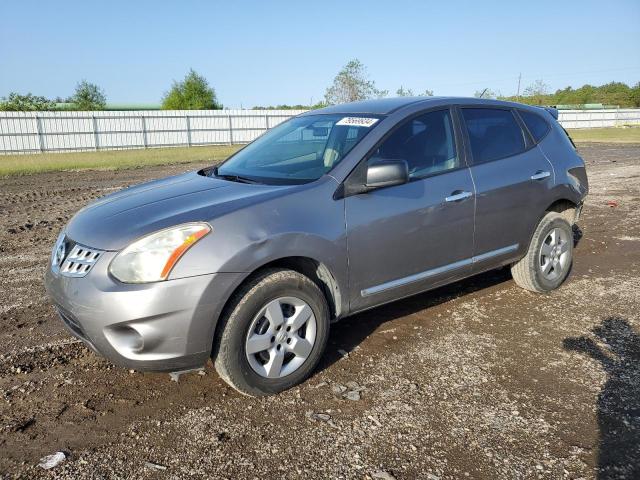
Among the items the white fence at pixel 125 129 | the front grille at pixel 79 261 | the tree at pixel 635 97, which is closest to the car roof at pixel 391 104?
the front grille at pixel 79 261

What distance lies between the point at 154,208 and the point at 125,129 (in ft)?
96.4

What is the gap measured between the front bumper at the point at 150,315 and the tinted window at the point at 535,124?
3.33 meters

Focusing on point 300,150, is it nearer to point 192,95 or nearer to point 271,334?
point 271,334

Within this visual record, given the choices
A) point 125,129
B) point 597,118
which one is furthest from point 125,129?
point 597,118

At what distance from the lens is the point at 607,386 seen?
330 cm

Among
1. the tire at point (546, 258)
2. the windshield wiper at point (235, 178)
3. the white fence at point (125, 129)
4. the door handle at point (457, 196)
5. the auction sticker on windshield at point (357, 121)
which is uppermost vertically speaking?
the white fence at point (125, 129)

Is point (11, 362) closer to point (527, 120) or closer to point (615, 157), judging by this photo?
point (527, 120)

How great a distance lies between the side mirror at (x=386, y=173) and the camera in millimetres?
3420

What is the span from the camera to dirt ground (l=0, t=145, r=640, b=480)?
8.63ft

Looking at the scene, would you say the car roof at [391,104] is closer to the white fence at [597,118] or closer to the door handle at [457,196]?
the door handle at [457,196]

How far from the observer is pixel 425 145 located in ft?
13.1

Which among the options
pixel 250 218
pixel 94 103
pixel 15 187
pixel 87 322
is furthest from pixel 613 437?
pixel 94 103

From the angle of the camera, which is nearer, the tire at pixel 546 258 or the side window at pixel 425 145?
the side window at pixel 425 145

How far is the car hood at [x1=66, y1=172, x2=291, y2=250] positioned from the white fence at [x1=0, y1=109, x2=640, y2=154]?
2704cm
